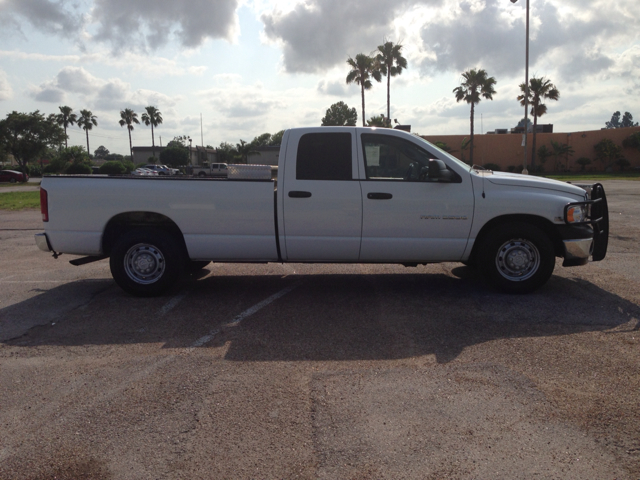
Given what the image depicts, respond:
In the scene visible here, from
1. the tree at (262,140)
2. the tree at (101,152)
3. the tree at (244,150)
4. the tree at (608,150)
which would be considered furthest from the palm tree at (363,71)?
the tree at (101,152)

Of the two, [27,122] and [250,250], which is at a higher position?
[27,122]

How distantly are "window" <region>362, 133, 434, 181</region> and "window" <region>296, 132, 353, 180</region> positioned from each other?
9.6 inches

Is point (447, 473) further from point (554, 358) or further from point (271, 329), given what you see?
point (271, 329)

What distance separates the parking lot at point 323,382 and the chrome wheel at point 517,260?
31 cm

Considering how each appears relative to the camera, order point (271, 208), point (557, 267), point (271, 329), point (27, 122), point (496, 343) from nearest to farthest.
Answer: point (496, 343)
point (271, 329)
point (271, 208)
point (557, 267)
point (27, 122)

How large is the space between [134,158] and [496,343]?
9322 centimetres

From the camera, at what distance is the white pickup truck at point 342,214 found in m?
6.18

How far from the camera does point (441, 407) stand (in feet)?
11.8

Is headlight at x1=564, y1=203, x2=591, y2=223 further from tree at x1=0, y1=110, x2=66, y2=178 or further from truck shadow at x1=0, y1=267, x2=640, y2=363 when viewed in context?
tree at x1=0, y1=110, x2=66, y2=178

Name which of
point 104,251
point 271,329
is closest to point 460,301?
point 271,329

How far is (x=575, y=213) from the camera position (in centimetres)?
622

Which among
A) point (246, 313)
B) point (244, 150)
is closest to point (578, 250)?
point (246, 313)

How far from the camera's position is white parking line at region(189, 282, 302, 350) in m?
5.00

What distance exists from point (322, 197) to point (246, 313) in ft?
5.28
